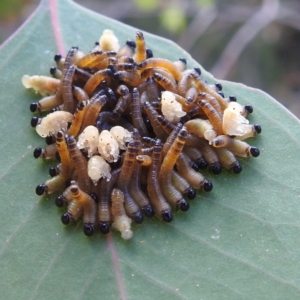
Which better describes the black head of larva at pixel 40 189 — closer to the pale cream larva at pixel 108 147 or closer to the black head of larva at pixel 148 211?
the pale cream larva at pixel 108 147

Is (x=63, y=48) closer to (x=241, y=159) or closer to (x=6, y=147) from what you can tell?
(x=6, y=147)

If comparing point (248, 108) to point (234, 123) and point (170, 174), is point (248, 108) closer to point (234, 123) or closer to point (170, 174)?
point (234, 123)

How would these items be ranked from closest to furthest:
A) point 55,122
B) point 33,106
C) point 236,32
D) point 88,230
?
point 88,230, point 55,122, point 33,106, point 236,32

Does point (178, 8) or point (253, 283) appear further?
point (178, 8)

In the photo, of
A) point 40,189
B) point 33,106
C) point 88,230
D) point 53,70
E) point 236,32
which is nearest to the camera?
point 88,230

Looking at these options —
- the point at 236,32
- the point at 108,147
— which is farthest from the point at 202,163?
the point at 236,32

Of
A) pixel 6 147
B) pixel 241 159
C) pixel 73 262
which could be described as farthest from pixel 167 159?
pixel 6 147

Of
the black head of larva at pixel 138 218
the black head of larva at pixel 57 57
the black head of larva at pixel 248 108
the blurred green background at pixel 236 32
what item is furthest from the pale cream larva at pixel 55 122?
the blurred green background at pixel 236 32
